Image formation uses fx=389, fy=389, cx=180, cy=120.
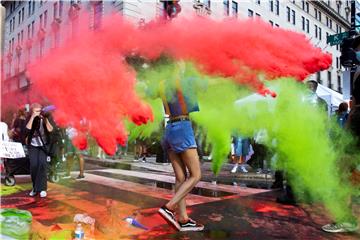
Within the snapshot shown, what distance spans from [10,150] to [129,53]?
5.13ft

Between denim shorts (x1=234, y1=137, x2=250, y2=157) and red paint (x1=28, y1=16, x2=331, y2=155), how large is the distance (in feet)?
2.48

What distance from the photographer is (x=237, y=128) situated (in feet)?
11.8

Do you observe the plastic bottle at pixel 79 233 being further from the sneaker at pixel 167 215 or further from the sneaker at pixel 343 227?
the sneaker at pixel 343 227

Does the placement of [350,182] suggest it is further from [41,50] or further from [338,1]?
[41,50]

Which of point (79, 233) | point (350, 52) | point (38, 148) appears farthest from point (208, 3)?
point (38, 148)

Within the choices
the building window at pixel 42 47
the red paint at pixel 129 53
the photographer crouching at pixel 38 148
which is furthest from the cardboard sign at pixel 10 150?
the building window at pixel 42 47

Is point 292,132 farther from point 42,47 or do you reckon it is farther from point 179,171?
point 42,47

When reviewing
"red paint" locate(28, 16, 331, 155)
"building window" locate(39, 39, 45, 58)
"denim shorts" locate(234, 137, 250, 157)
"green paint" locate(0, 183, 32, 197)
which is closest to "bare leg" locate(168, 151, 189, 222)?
"red paint" locate(28, 16, 331, 155)

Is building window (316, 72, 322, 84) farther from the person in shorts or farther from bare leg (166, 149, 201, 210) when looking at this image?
the person in shorts

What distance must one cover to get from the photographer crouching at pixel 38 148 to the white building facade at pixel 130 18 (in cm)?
54

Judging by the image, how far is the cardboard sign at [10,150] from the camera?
11.6 ft

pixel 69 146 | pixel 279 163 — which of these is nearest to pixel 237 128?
pixel 279 163

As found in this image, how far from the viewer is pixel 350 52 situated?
3418mm

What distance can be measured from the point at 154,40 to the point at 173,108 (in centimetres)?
55
